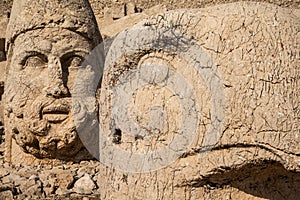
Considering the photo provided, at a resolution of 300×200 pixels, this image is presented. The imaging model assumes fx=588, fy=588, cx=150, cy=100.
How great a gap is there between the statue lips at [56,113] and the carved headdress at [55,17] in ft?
2.08

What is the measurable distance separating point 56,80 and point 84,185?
0.97 meters

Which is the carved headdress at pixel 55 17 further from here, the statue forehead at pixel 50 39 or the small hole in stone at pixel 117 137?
the small hole in stone at pixel 117 137

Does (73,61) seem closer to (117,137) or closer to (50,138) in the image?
(50,138)

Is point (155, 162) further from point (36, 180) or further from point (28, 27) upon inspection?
point (28, 27)

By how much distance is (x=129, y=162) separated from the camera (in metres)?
2.44

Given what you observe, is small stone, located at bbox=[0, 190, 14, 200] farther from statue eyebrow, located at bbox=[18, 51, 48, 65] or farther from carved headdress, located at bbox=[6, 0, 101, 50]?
carved headdress, located at bbox=[6, 0, 101, 50]

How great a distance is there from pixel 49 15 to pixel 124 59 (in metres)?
2.38

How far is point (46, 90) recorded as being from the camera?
4.57m

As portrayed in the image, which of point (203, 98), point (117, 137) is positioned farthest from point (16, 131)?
point (203, 98)

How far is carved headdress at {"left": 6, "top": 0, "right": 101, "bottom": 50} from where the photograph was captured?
4.70 m

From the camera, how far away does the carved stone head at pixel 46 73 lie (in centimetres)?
457

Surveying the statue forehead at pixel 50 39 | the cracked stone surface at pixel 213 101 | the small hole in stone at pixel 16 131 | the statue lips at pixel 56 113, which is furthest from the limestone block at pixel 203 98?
the small hole in stone at pixel 16 131

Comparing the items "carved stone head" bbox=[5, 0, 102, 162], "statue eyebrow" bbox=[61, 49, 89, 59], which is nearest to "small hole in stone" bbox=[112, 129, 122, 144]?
"carved stone head" bbox=[5, 0, 102, 162]

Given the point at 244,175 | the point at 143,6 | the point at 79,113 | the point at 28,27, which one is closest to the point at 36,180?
the point at 79,113
